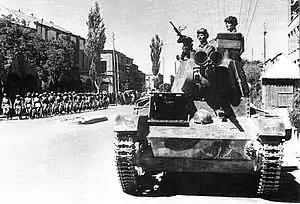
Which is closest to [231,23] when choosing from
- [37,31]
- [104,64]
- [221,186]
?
[221,186]

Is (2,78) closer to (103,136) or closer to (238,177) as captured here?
(103,136)

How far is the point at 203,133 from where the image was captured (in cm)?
739

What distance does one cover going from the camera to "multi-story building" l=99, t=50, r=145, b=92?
70.0 m

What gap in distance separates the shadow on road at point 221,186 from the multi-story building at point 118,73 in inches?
2271

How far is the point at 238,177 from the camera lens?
30.2ft

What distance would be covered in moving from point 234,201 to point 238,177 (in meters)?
2.06

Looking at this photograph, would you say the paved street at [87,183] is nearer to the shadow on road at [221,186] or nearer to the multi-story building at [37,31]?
the shadow on road at [221,186]

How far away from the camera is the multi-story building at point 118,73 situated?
70000mm

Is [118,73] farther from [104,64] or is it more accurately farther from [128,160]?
[128,160]

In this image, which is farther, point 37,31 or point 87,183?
point 37,31

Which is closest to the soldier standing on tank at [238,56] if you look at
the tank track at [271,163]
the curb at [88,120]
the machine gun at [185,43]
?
the machine gun at [185,43]

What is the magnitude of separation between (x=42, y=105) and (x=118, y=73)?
137 ft

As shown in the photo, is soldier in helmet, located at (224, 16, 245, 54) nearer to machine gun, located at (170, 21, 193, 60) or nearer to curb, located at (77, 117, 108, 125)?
machine gun, located at (170, 21, 193, 60)

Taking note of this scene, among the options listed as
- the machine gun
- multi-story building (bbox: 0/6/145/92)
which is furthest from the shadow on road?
multi-story building (bbox: 0/6/145/92)
